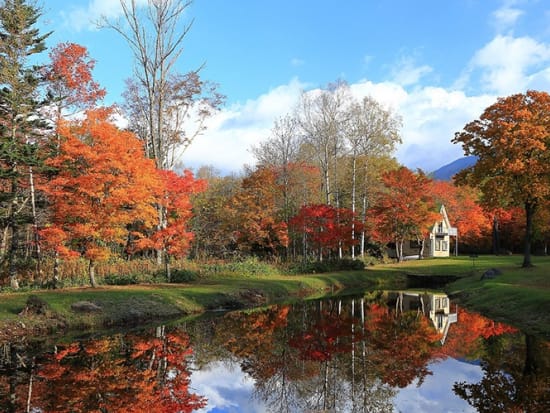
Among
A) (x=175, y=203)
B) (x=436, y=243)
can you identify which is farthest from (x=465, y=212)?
(x=175, y=203)

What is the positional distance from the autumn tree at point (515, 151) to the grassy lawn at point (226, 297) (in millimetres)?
5240

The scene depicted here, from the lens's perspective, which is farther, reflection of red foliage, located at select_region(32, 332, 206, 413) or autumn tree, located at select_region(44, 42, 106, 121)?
autumn tree, located at select_region(44, 42, 106, 121)

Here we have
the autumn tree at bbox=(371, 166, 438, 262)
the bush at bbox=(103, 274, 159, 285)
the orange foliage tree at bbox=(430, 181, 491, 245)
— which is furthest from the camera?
the orange foliage tree at bbox=(430, 181, 491, 245)

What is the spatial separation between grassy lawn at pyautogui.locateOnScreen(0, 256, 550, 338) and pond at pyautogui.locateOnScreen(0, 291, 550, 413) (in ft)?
5.20

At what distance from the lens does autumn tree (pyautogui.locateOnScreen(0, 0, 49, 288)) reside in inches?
896

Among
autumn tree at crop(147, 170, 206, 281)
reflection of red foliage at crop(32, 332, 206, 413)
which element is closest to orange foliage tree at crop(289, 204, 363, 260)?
autumn tree at crop(147, 170, 206, 281)

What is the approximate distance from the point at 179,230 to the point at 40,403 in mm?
15519

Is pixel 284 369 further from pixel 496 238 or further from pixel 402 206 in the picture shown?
pixel 496 238

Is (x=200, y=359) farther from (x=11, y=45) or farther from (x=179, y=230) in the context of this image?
(x=11, y=45)

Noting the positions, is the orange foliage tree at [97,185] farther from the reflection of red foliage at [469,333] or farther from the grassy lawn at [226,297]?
the reflection of red foliage at [469,333]

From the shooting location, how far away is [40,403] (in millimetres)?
9867

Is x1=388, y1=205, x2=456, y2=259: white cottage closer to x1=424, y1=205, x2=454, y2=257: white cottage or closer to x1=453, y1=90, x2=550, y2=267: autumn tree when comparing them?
x1=424, y1=205, x2=454, y2=257: white cottage

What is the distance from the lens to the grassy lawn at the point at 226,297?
697 inches

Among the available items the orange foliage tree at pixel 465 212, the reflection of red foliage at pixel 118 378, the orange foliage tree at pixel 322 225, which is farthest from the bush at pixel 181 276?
the orange foliage tree at pixel 465 212
